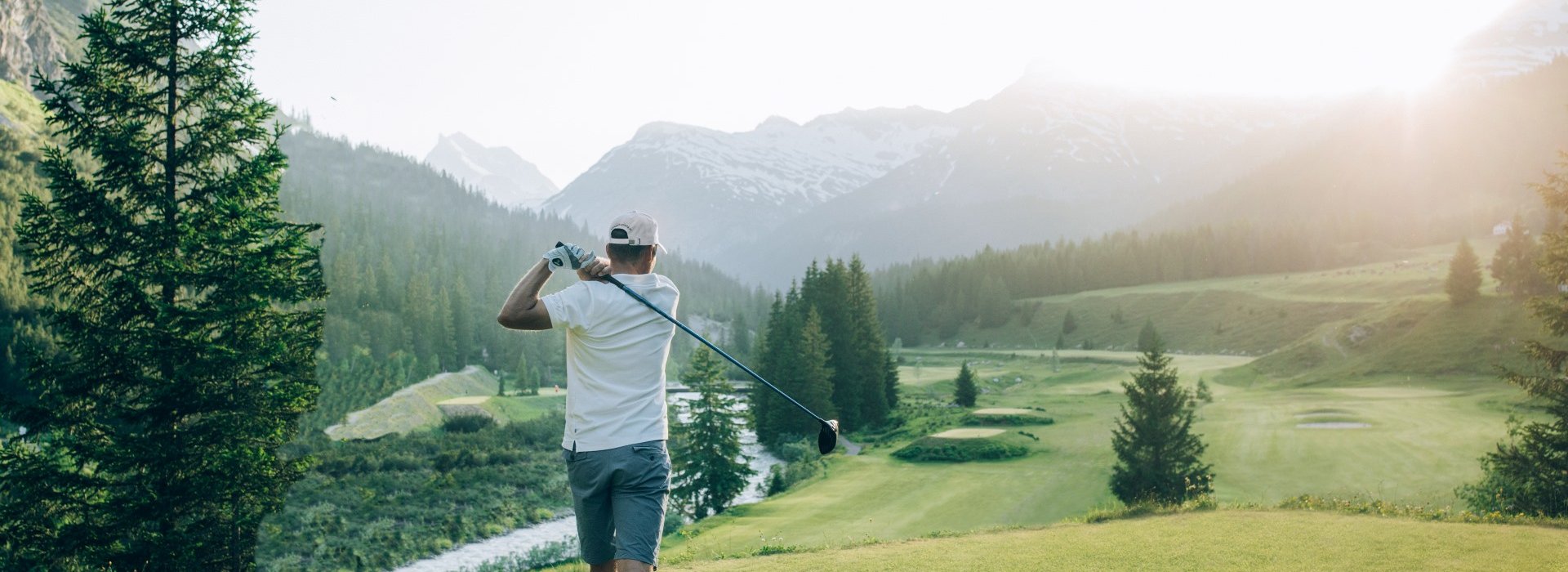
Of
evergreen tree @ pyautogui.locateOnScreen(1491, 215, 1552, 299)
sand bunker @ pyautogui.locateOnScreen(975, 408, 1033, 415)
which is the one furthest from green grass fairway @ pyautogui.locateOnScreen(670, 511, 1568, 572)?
evergreen tree @ pyautogui.locateOnScreen(1491, 215, 1552, 299)

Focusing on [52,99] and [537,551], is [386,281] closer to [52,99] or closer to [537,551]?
[537,551]

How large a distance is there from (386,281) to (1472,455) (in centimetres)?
12120

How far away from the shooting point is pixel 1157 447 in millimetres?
27188

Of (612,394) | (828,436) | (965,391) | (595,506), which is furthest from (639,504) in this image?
(965,391)

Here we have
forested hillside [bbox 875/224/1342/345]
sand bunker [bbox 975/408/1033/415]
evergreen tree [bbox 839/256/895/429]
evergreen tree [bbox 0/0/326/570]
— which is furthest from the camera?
forested hillside [bbox 875/224/1342/345]

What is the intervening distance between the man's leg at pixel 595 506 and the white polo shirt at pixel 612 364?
0.09 meters

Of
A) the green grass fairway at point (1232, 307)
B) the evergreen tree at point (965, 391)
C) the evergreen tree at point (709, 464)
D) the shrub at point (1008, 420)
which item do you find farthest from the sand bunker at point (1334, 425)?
the green grass fairway at point (1232, 307)

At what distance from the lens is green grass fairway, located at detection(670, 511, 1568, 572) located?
9617 millimetres

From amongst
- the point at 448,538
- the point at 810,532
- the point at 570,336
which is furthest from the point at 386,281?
the point at 570,336

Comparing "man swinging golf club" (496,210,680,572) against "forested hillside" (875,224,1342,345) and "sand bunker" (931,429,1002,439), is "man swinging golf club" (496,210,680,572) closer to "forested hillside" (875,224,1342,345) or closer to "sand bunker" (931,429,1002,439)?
"sand bunker" (931,429,1002,439)

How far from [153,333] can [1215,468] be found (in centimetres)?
3487

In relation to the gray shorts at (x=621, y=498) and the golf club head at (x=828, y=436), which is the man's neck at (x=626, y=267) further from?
the golf club head at (x=828, y=436)

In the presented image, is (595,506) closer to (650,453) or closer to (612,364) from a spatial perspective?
(650,453)

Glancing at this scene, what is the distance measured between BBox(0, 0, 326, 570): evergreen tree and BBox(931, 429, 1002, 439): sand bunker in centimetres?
3480
